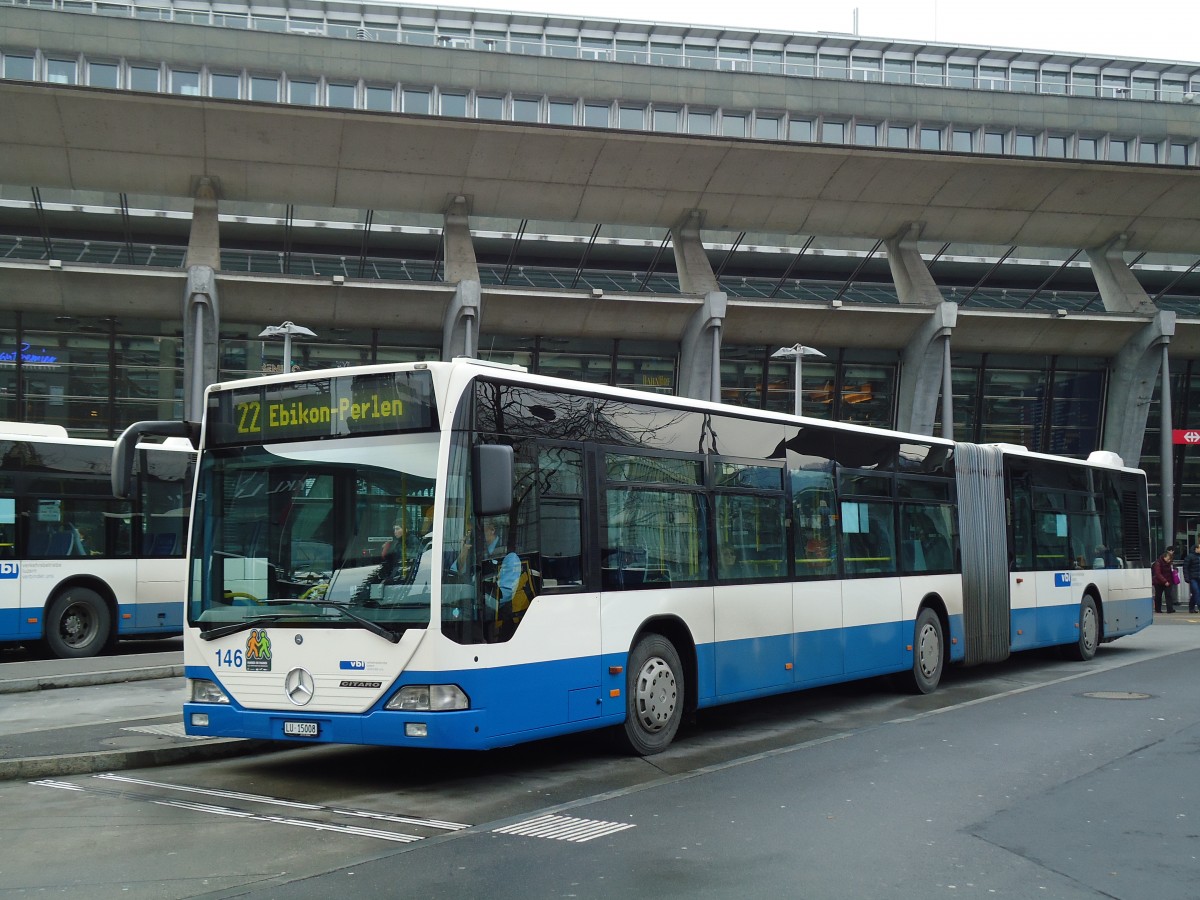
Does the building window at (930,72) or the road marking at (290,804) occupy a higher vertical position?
the building window at (930,72)

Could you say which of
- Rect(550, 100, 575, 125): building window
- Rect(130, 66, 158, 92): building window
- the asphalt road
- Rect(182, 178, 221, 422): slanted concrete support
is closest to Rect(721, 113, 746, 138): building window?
Rect(550, 100, 575, 125): building window

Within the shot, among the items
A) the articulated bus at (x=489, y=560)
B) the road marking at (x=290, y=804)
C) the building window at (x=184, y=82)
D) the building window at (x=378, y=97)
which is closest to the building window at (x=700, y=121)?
the building window at (x=378, y=97)

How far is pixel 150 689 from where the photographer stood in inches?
559

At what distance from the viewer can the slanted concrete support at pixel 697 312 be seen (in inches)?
1243

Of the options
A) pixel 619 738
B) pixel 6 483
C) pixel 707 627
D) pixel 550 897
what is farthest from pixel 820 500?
pixel 6 483

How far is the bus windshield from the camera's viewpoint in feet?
27.0

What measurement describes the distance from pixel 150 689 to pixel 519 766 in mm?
6378

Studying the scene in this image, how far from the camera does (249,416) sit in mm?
9156

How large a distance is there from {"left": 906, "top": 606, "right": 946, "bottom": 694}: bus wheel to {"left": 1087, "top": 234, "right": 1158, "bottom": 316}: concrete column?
24940 millimetres

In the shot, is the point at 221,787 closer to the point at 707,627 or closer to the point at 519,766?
the point at 519,766

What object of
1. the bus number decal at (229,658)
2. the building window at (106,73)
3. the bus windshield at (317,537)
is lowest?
the bus number decal at (229,658)

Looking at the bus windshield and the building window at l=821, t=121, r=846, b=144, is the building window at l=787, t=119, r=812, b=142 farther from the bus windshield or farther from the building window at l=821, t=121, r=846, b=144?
the bus windshield

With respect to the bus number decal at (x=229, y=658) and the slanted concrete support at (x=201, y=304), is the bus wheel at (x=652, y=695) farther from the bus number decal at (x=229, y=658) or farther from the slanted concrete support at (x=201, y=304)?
the slanted concrete support at (x=201, y=304)

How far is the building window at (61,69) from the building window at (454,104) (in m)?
11.2
